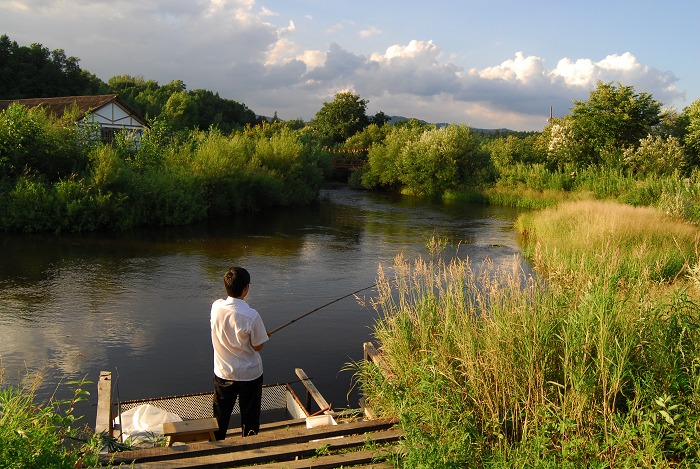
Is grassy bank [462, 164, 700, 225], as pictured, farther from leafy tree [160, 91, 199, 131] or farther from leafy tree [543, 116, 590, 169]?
leafy tree [160, 91, 199, 131]

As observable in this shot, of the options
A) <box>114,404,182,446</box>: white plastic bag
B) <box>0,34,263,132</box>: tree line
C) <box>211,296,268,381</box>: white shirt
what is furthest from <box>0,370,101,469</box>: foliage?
<box>0,34,263,132</box>: tree line

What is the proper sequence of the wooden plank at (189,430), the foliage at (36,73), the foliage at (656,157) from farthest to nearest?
1. the foliage at (36,73)
2. the foliage at (656,157)
3. the wooden plank at (189,430)

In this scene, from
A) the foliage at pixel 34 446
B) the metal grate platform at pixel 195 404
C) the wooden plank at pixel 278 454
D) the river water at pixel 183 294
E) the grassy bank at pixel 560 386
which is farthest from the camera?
the river water at pixel 183 294

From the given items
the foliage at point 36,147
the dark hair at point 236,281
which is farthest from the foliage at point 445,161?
the dark hair at point 236,281

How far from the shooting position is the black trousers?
233 inches

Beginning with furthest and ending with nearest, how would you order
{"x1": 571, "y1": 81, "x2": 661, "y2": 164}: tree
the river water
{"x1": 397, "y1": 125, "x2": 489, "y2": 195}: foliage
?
1. {"x1": 397, "y1": 125, "x2": 489, "y2": 195}: foliage
2. {"x1": 571, "y1": 81, "x2": 661, "y2": 164}: tree
3. the river water

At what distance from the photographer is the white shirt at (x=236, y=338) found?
5647mm

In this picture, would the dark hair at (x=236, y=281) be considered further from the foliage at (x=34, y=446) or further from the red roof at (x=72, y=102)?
the red roof at (x=72, y=102)

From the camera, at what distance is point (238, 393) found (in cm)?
596

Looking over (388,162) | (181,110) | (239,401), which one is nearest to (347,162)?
(388,162)

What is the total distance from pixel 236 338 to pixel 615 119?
3710 cm

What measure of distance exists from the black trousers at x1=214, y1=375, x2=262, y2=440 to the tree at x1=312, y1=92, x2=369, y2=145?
223ft

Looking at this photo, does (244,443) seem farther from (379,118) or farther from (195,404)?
(379,118)

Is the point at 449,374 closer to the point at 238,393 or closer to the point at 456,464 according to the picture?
the point at 456,464
